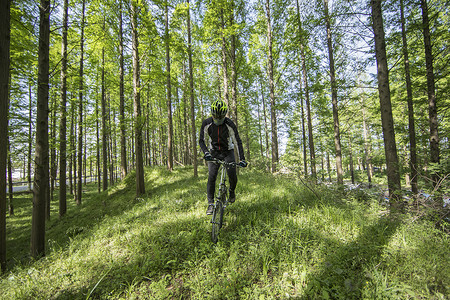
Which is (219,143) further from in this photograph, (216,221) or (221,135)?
(216,221)

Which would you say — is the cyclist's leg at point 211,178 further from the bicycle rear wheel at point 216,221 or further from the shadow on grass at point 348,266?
the shadow on grass at point 348,266

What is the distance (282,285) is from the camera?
2.51m

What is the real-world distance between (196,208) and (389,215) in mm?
5105

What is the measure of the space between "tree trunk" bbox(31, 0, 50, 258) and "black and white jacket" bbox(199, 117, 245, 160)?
528 centimetres

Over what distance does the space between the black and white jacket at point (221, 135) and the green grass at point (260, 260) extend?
1876 millimetres

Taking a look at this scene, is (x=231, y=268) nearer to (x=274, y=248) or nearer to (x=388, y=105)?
(x=274, y=248)

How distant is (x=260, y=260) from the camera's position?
2.97 metres

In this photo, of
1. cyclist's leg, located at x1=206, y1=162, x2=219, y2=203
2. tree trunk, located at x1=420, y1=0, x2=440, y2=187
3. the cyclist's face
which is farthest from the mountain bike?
tree trunk, located at x1=420, y1=0, x2=440, y2=187

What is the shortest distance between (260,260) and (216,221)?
3.74ft

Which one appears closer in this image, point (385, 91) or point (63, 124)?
point (385, 91)

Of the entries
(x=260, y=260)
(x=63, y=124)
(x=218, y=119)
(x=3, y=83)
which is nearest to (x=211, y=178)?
(x=218, y=119)

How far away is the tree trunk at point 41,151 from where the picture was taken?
5016mm

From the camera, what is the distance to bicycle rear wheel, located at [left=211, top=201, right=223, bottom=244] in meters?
3.47

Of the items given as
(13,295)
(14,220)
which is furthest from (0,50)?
(14,220)
